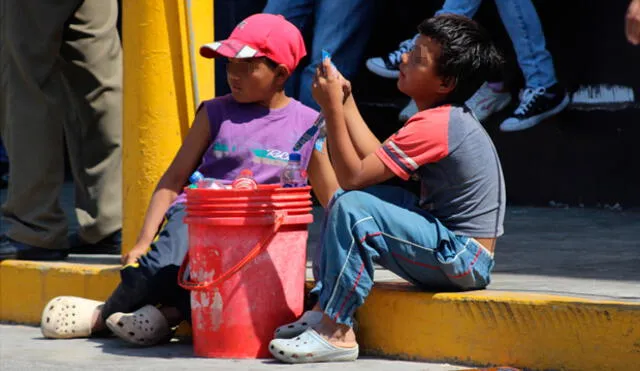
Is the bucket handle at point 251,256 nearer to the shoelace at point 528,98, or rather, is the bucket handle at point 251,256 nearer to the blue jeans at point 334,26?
the shoelace at point 528,98

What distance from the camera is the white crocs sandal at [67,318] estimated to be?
5266mm

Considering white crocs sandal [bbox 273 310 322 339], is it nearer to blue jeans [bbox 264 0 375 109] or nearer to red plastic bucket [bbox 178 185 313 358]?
red plastic bucket [bbox 178 185 313 358]

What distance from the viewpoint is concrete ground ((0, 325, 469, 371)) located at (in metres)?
4.63


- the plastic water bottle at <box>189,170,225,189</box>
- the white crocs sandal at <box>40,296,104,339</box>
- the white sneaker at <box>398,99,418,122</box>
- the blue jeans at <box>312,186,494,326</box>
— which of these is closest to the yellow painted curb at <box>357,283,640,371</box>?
the blue jeans at <box>312,186,494,326</box>

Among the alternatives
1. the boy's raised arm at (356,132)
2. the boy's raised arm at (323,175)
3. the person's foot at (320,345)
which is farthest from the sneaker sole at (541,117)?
the person's foot at (320,345)

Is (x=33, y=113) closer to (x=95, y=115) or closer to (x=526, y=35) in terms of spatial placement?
(x=95, y=115)

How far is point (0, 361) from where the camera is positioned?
15.8 ft

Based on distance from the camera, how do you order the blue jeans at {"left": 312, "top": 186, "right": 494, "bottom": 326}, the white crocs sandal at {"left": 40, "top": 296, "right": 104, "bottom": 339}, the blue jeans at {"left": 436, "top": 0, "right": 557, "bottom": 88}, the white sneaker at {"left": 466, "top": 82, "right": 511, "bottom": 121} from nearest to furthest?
the blue jeans at {"left": 312, "top": 186, "right": 494, "bottom": 326}, the white crocs sandal at {"left": 40, "top": 296, "right": 104, "bottom": 339}, the blue jeans at {"left": 436, "top": 0, "right": 557, "bottom": 88}, the white sneaker at {"left": 466, "top": 82, "right": 511, "bottom": 121}

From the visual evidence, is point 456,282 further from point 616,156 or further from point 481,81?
point 616,156

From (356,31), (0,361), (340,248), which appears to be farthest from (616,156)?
(0,361)

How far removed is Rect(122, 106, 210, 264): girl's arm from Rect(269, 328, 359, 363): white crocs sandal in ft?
2.48

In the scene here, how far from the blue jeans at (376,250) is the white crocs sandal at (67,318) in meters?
1.04

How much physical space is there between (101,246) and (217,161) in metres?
1.56

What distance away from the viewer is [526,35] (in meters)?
7.27
